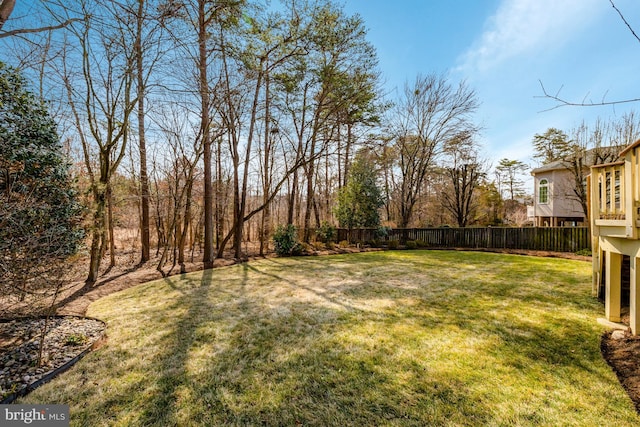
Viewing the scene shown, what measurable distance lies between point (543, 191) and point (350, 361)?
54.7 feet

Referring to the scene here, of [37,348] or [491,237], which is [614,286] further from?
[491,237]

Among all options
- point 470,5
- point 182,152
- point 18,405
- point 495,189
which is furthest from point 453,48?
point 495,189

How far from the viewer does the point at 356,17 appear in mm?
8078

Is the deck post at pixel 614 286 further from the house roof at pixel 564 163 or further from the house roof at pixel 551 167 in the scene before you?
the house roof at pixel 551 167

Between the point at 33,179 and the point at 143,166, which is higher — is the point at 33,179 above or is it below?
below

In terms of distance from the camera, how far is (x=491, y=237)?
10453mm

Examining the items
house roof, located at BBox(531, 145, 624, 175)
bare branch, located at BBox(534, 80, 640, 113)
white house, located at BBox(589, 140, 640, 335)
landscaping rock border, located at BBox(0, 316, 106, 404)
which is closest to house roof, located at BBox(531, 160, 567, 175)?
house roof, located at BBox(531, 145, 624, 175)

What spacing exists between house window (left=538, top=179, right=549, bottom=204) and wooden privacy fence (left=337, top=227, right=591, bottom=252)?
5.82 meters

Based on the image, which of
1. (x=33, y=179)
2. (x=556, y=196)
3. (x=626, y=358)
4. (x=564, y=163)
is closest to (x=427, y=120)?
(x=564, y=163)

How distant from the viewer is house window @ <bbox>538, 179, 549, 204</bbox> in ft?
44.0

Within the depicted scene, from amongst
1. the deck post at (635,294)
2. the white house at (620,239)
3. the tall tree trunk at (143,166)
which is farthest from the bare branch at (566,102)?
the tall tree trunk at (143,166)

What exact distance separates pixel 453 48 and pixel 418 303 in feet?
25.2

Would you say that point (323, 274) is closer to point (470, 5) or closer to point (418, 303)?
point (418, 303)

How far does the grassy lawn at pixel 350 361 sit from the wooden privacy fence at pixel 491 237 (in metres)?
5.80
